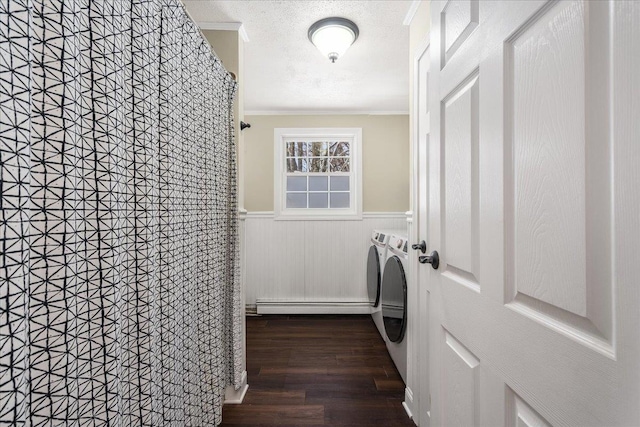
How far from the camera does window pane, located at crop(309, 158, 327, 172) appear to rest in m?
3.84

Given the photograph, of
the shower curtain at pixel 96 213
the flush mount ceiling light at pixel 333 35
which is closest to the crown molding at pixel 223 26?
the flush mount ceiling light at pixel 333 35

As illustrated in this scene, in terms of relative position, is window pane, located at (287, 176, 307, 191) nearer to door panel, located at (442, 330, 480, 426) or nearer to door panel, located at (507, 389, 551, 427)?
door panel, located at (442, 330, 480, 426)

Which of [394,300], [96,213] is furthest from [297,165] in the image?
[96,213]

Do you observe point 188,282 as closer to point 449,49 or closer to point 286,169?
point 449,49

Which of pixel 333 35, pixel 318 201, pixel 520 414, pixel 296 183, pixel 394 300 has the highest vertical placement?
pixel 333 35

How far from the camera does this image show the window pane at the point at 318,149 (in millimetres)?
3824

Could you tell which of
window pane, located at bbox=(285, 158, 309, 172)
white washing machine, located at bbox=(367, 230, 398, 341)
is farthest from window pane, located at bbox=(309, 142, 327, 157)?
white washing machine, located at bbox=(367, 230, 398, 341)

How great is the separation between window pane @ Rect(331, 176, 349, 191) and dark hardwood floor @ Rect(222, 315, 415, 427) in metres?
1.52

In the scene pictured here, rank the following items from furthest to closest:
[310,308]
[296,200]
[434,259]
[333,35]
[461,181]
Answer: [296,200] < [310,308] < [333,35] < [434,259] < [461,181]

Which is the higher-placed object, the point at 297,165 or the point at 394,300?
the point at 297,165

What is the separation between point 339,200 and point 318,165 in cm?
48

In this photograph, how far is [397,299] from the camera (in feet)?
6.93

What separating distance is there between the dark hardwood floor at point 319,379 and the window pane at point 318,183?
152cm

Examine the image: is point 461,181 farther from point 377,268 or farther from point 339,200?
point 339,200
